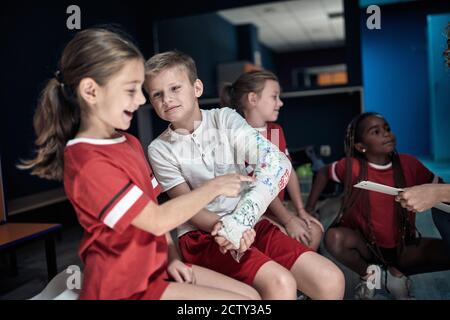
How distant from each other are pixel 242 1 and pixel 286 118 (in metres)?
1.12

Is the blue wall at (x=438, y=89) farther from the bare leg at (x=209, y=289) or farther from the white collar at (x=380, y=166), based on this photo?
the bare leg at (x=209, y=289)

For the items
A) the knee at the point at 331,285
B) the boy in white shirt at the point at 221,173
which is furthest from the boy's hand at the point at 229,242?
the knee at the point at 331,285

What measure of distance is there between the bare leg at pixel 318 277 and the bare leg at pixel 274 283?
0.08 metres

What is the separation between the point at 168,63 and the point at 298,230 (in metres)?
0.62

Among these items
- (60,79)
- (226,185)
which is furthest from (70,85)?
(226,185)

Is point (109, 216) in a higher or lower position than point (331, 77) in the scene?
lower

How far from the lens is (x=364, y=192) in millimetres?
1722

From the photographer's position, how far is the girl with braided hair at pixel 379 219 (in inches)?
65.5

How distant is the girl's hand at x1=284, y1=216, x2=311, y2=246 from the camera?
134 cm

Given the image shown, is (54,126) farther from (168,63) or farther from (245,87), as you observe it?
(245,87)

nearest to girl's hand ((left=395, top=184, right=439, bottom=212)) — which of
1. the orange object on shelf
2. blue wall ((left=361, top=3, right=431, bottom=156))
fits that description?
blue wall ((left=361, top=3, right=431, bottom=156))

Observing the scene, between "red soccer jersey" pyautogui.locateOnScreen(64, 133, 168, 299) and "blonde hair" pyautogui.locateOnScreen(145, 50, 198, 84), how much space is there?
0.73ft

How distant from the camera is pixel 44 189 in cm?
356
